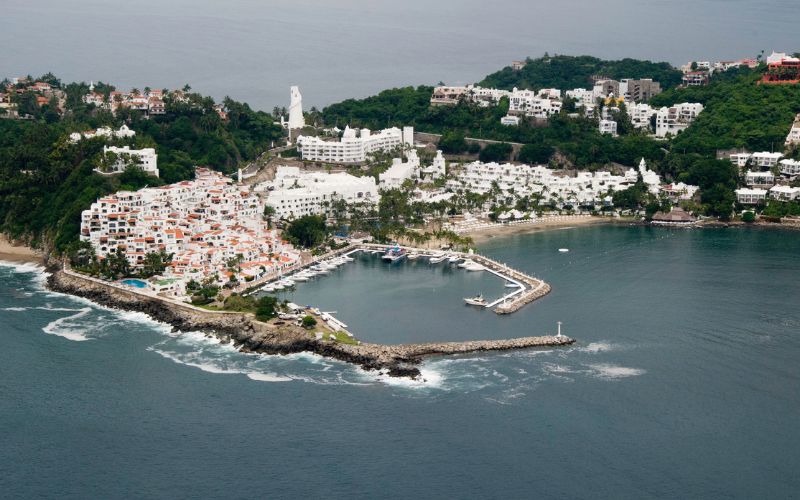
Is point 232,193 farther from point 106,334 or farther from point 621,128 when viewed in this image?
point 621,128

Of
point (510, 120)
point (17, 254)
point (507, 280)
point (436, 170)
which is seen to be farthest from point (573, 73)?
point (17, 254)

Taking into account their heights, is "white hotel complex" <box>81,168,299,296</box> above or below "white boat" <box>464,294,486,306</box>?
above

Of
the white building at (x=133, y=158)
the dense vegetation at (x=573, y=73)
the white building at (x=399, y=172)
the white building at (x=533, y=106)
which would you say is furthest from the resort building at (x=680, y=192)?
the white building at (x=133, y=158)

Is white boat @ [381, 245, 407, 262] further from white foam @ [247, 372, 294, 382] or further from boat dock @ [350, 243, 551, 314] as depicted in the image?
white foam @ [247, 372, 294, 382]

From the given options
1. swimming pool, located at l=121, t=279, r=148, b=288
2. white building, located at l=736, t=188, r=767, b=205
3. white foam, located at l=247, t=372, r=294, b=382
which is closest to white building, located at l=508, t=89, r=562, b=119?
white building, located at l=736, t=188, r=767, b=205

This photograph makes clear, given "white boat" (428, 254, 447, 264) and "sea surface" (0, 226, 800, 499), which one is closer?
"sea surface" (0, 226, 800, 499)

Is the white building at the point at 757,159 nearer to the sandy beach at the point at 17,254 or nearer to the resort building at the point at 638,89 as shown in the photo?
the resort building at the point at 638,89

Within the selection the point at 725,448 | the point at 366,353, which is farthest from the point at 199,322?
the point at 725,448

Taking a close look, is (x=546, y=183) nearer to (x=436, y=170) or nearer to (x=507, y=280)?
(x=436, y=170)
